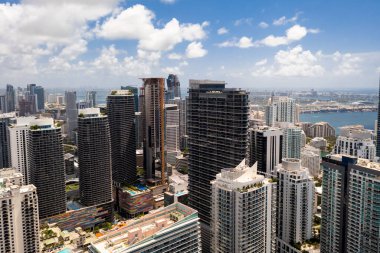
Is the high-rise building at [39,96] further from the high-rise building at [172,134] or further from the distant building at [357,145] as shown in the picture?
the distant building at [357,145]

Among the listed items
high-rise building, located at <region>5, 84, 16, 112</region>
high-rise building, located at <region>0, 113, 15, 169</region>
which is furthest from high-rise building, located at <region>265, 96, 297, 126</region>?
high-rise building, located at <region>5, 84, 16, 112</region>

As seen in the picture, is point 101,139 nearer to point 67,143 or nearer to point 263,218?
point 263,218

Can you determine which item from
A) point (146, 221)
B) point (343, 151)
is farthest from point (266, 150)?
point (146, 221)

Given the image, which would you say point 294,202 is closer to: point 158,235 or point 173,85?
point 158,235

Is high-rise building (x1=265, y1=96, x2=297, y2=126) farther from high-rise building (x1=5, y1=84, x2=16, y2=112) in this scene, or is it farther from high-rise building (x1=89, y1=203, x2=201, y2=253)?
high-rise building (x1=5, y1=84, x2=16, y2=112)

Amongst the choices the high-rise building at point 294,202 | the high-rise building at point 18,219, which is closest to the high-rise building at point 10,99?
the high-rise building at point 18,219

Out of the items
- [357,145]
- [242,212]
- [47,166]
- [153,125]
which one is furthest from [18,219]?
[357,145]
